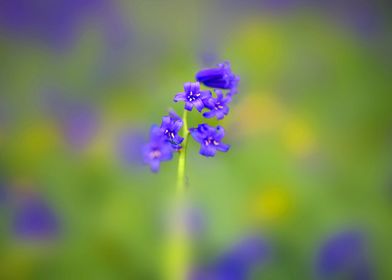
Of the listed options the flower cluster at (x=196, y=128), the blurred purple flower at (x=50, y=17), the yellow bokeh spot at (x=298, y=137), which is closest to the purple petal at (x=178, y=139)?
the flower cluster at (x=196, y=128)

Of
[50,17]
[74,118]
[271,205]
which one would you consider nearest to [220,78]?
[271,205]

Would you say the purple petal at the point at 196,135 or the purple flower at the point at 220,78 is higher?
the purple flower at the point at 220,78

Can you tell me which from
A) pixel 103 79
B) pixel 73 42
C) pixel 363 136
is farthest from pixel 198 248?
pixel 73 42

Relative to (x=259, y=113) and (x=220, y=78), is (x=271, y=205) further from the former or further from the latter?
(x=220, y=78)

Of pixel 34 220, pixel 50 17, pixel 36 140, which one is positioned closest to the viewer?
pixel 34 220

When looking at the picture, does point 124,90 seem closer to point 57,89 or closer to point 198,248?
point 57,89

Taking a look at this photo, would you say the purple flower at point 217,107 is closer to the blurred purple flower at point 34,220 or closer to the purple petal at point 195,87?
the purple petal at point 195,87
